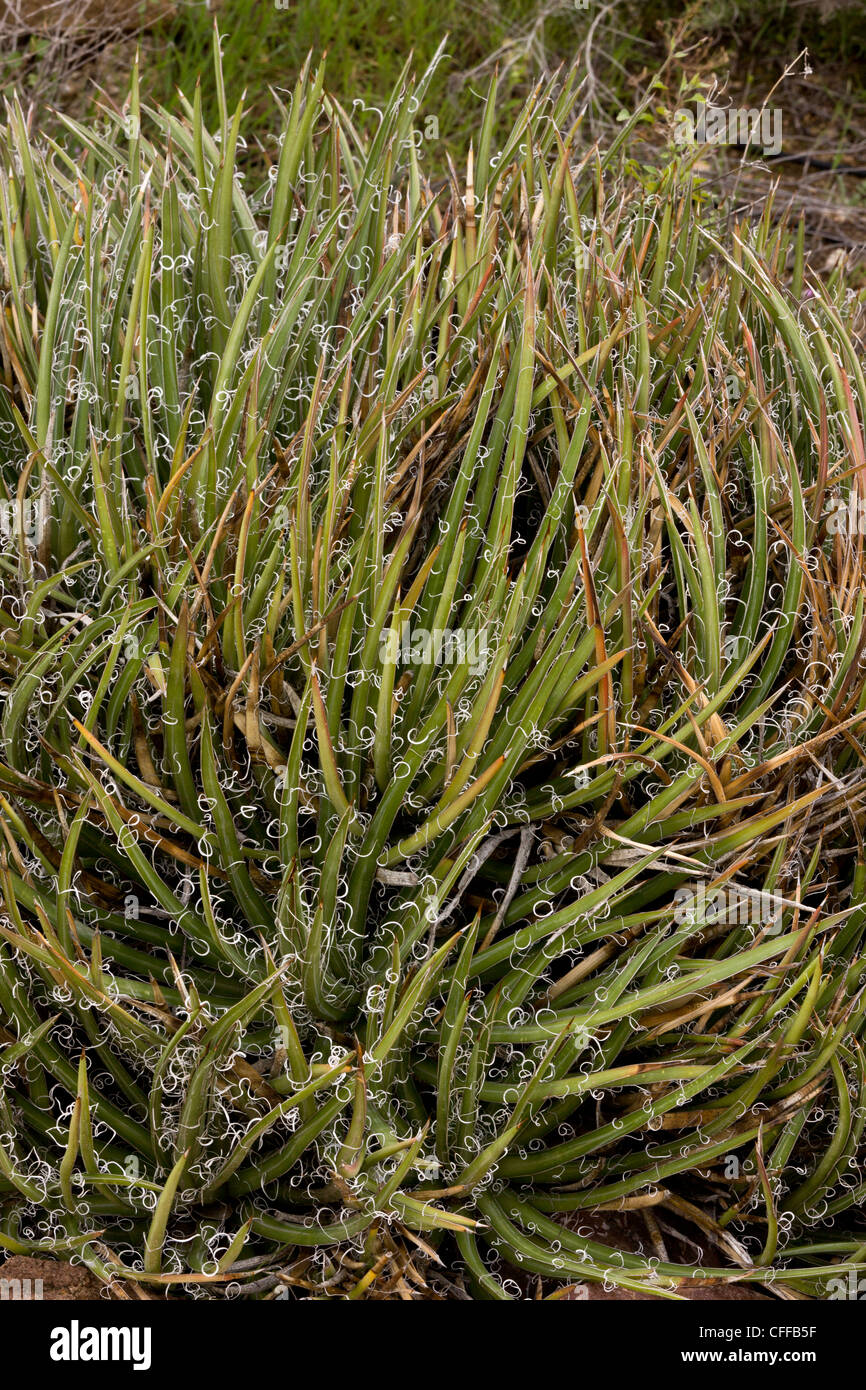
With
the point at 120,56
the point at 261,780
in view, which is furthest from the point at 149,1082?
the point at 120,56

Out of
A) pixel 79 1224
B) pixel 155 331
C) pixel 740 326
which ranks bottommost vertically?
pixel 79 1224

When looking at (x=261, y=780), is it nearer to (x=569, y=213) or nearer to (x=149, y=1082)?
(x=149, y=1082)

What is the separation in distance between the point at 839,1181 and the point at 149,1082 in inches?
30.1

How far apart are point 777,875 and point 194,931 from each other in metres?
0.61

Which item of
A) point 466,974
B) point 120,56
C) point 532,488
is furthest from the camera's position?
point 120,56

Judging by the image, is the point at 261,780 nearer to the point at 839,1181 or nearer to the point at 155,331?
the point at 155,331

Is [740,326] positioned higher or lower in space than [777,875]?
higher

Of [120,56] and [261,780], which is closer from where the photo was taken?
[261,780]

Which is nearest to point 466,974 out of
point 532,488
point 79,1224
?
point 79,1224

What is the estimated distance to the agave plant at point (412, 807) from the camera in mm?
1149

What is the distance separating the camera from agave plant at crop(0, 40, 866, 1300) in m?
1.15

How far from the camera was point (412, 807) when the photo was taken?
1.23 meters

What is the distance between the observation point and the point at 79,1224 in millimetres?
1191

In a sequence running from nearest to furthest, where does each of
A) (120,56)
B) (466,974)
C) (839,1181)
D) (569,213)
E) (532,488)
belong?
(466,974) → (839,1181) → (532,488) → (569,213) → (120,56)
